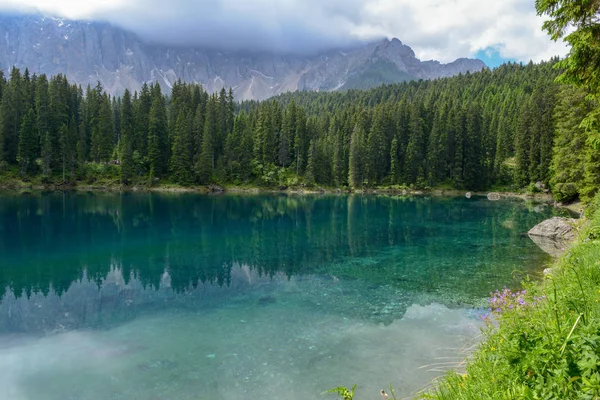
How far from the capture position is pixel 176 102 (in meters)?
114

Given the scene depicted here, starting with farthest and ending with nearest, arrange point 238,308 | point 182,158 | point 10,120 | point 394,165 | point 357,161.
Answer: point 394,165
point 357,161
point 182,158
point 10,120
point 238,308

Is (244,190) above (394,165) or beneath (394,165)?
beneath

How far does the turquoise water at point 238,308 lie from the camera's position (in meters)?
11.3

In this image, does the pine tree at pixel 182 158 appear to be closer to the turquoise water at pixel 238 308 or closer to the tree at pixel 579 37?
the turquoise water at pixel 238 308

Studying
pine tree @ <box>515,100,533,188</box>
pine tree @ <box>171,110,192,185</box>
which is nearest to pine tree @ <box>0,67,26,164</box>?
pine tree @ <box>171,110,192,185</box>

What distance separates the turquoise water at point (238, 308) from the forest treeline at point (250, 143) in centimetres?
6113

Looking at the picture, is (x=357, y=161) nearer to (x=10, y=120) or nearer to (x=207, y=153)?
(x=207, y=153)

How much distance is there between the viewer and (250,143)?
107062 millimetres

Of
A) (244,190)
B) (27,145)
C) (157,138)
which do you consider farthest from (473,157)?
(27,145)

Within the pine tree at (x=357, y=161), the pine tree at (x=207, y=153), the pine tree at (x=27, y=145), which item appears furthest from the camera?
the pine tree at (x=357, y=161)

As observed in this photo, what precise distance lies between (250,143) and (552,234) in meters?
84.4

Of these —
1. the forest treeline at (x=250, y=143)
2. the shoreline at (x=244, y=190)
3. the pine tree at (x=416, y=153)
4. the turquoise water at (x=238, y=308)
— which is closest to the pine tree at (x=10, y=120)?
the forest treeline at (x=250, y=143)

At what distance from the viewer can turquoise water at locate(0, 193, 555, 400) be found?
11.3 meters

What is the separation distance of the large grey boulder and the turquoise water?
1.19 meters
